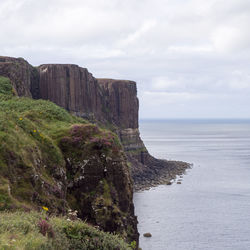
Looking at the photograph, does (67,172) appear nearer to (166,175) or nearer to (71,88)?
(166,175)

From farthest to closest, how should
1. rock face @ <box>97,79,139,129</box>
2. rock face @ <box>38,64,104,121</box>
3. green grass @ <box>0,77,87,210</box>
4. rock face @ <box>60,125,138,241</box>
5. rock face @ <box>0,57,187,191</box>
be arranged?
rock face @ <box>97,79,139,129</box> → rock face @ <box>38,64,104,121</box> → rock face @ <box>0,57,187,191</box> → rock face @ <box>60,125,138,241</box> → green grass @ <box>0,77,87,210</box>

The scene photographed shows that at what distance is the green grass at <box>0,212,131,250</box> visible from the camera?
547 inches

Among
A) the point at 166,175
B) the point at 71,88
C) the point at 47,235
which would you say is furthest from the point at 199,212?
the point at 71,88

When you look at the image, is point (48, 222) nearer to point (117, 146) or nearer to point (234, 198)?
point (117, 146)

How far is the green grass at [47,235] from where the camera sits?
13906 mm

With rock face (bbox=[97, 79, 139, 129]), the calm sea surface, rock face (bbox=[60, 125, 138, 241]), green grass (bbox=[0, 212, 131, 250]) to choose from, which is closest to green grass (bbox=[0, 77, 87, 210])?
rock face (bbox=[60, 125, 138, 241])

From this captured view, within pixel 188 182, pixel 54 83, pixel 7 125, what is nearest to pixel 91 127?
pixel 7 125

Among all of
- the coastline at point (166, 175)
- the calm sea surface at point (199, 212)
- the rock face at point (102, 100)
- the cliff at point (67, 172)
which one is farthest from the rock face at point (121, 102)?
the cliff at point (67, 172)

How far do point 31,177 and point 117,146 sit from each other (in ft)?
33.1

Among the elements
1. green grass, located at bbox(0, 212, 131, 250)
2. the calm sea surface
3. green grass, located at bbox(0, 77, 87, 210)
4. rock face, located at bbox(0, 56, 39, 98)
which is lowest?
the calm sea surface

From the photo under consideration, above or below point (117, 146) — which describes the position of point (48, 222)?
below

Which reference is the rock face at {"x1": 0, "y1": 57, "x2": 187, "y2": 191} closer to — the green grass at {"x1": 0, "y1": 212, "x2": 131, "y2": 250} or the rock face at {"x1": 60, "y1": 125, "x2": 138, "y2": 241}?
the rock face at {"x1": 60, "y1": 125, "x2": 138, "y2": 241}

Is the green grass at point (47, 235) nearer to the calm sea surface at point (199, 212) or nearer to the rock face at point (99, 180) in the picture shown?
the rock face at point (99, 180)

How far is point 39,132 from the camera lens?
30.4 meters
